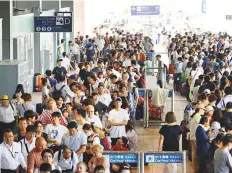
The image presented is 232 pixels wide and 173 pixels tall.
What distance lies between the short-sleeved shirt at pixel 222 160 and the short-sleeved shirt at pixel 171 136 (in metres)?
1.26

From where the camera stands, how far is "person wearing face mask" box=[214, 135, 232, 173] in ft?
33.9

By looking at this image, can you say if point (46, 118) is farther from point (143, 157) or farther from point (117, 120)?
point (143, 157)

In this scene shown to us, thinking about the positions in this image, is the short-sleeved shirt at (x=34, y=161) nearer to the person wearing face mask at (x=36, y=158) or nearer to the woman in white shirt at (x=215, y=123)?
the person wearing face mask at (x=36, y=158)

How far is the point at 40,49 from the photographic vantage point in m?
24.5

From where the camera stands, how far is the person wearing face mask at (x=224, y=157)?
10.3 meters

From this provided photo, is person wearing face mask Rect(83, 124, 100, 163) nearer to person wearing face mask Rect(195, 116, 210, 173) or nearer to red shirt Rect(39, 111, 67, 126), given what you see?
red shirt Rect(39, 111, 67, 126)

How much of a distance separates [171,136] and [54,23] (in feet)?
36.1

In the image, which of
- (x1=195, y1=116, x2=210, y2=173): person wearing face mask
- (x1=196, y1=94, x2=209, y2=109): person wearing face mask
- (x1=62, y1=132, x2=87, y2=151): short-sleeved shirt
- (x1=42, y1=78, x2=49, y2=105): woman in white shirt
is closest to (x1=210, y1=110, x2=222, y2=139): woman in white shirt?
(x1=195, y1=116, x2=210, y2=173): person wearing face mask

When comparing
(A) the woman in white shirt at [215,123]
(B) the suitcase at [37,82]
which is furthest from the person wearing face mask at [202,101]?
(B) the suitcase at [37,82]

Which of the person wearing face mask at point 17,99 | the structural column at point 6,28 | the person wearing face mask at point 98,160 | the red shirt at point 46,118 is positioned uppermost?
the structural column at point 6,28

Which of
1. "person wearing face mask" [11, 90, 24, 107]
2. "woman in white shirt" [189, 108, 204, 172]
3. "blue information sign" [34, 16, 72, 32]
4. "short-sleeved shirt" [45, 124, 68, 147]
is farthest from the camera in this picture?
"blue information sign" [34, 16, 72, 32]

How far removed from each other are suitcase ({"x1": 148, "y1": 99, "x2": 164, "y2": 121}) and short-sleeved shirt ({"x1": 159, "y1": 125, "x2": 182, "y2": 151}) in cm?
610

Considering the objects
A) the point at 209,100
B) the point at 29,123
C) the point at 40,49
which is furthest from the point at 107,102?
the point at 40,49

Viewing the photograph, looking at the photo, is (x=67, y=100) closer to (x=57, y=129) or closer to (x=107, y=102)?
(x=107, y=102)
